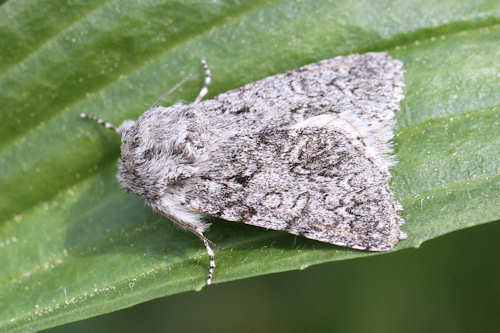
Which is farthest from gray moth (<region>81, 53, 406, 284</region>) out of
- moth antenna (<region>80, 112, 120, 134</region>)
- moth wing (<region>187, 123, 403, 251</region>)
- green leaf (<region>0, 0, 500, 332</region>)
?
moth antenna (<region>80, 112, 120, 134</region>)

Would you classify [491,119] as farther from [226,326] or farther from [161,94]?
[226,326]

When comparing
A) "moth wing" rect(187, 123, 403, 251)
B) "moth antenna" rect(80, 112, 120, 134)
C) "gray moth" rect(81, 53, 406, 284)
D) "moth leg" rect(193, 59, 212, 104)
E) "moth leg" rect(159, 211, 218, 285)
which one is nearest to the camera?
"moth wing" rect(187, 123, 403, 251)

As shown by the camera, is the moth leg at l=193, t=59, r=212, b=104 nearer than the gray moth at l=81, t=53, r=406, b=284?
No

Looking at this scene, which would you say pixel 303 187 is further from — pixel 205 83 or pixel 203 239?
pixel 205 83

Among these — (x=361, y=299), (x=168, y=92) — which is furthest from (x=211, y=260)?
(x=361, y=299)

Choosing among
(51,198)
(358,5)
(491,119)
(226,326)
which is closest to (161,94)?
(51,198)

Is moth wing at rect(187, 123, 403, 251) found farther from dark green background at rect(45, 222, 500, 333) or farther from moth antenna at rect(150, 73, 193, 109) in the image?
dark green background at rect(45, 222, 500, 333)
